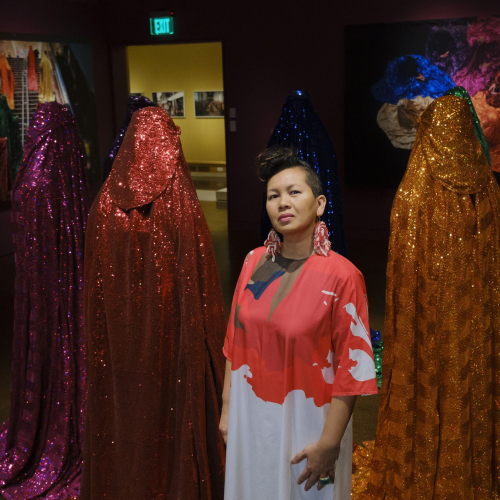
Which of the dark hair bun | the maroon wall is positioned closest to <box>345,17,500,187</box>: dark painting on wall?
the maroon wall

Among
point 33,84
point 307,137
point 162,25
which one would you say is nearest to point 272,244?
point 307,137

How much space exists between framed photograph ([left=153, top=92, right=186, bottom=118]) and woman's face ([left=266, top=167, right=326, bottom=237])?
1085 centimetres

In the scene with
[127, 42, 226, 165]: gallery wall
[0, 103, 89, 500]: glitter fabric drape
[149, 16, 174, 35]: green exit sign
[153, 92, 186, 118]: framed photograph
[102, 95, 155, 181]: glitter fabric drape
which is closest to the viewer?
[102, 95, 155, 181]: glitter fabric drape

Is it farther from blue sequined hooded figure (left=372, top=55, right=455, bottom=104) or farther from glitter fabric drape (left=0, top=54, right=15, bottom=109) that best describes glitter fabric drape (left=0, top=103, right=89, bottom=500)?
blue sequined hooded figure (left=372, top=55, right=455, bottom=104)

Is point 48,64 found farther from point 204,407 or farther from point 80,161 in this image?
point 204,407

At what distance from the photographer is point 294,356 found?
1.70 metres

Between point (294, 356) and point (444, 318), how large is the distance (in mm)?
757

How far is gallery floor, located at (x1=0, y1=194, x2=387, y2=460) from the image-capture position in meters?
3.58

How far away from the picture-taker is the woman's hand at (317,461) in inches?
66.2

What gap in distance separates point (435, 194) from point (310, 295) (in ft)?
2.48

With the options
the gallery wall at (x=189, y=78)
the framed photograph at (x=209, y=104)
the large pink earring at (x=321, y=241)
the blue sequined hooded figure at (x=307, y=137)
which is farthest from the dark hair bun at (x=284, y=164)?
the framed photograph at (x=209, y=104)

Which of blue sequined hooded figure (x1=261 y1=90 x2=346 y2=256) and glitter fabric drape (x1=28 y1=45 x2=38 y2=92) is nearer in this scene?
blue sequined hooded figure (x1=261 y1=90 x2=346 y2=256)

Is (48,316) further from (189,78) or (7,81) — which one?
(189,78)

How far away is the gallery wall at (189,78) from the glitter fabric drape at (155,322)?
9887 millimetres
